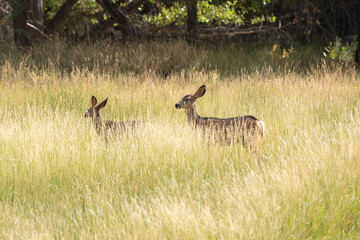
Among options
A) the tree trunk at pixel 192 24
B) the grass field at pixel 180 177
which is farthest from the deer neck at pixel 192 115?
the tree trunk at pixel 192 24

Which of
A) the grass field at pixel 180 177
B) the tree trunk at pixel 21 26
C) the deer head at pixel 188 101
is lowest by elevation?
the grass field at pixel 180 177

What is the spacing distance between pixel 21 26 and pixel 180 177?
42.6 ft

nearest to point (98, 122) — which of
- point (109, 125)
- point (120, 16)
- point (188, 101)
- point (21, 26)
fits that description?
point (109, 125)

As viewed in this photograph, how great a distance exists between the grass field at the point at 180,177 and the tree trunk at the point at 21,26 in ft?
26.5

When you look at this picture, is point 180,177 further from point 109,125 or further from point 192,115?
point 109,125

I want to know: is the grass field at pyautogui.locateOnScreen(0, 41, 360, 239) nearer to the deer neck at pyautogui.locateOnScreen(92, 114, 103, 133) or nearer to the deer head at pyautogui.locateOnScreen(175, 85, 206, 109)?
the deer neck at pyautogui.locateOnScreen(92, 114, 103, 133)

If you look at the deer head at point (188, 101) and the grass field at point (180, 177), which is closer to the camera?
the grass field at point (180, 177)

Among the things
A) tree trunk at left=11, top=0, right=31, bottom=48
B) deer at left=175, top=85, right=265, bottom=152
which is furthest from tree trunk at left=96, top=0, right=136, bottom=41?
deer at left=175, top=85, right=265, bottom=152

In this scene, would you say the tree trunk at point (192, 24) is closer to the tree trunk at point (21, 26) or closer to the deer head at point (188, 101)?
the tree trunk at point (21, 26)

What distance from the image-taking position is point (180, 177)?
4.57 meters

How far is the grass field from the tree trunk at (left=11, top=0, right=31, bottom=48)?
807 centimetres

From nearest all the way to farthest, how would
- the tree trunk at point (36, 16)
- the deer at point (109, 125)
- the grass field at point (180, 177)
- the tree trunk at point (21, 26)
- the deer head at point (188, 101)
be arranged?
the grass field at point (180, 177) < the deer at point (109, 125) < the deer head at point (188, 101) < the tree trunk at point (21, 26) < the tree trunk at point (36, 16)

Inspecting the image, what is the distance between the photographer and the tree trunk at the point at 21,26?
15.5m

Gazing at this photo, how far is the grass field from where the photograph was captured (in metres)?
3.27
